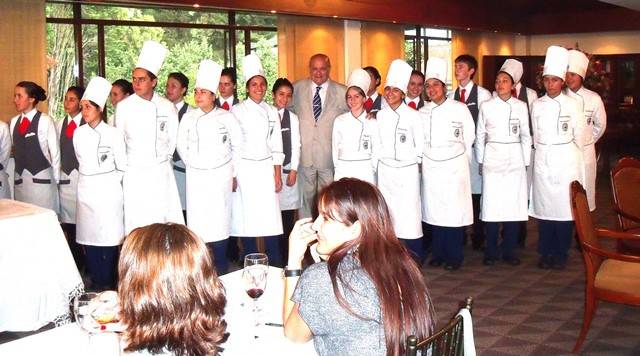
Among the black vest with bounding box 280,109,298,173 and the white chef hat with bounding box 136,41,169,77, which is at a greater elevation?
the white chef hat with bounding box 136,41,169,77

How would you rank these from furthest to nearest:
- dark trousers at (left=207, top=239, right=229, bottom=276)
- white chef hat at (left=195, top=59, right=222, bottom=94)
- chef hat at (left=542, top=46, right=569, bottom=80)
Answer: chef hat at (left=542, top=46, right=569, bottom=80) → dark trousers at (left=207, top=239, right=229, bottom=276) → white chef hat at (left=195, top=59, right=222, bottom=94)

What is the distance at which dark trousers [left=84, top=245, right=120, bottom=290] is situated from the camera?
17.2ft

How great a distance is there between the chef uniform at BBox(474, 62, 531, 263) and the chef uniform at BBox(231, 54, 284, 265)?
4.98 ft

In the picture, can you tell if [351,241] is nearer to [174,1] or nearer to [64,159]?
[64,159]

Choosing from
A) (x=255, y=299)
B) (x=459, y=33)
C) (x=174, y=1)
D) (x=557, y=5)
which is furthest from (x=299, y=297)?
(x=557, y=5)

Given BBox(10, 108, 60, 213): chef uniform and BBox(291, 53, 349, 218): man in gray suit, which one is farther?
BBox(291, 53, 349, 218): man in gray suit

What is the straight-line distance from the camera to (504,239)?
19.9 ft

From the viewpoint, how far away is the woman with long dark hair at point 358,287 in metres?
1.90

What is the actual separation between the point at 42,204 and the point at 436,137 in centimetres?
281

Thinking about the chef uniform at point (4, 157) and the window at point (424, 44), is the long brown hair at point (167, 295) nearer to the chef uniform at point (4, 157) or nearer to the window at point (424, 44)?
the chef uniform at point (4, 157)

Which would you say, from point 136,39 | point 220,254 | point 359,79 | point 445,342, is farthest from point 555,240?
point 136,39

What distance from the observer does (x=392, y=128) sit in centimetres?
558

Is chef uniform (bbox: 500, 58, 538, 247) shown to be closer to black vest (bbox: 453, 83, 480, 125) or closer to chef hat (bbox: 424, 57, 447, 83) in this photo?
black vest (bbox: 453, 83, 480, 125)

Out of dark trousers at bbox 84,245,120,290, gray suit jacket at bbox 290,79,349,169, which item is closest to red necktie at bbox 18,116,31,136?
dark trousers at bbox 84,245,120,290
